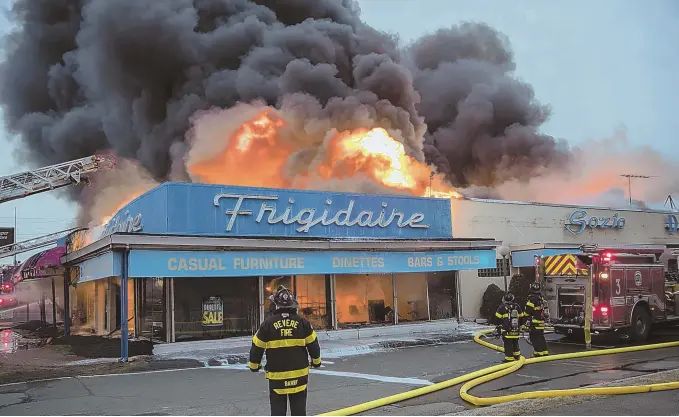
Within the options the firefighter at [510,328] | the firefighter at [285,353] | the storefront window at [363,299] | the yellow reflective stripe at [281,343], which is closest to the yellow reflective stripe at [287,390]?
the firefighter at [285,353]

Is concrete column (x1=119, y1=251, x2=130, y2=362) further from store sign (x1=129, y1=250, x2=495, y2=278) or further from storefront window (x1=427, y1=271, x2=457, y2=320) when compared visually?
storefront window (x1=427, y1=271, x2=457, y2=320)

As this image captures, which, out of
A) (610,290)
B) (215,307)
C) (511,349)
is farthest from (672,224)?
(215,307)

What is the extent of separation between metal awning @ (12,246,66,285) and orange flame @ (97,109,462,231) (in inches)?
237

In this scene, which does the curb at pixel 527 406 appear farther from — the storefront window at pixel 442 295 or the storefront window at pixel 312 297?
the storefront window at pixel 442 295

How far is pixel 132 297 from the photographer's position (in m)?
17.4

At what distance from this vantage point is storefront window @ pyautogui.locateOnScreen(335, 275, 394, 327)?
17609 mm

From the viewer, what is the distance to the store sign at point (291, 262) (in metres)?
13.4

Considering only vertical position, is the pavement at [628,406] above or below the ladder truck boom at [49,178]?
below

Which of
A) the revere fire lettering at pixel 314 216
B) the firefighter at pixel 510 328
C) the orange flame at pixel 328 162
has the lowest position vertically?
the firefighter at pixel 510 328

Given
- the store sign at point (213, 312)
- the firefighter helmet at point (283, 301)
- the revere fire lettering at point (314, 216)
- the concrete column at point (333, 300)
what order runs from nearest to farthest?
the firefighter helmet at point (283, 301) < the store sign at point (213, 312) < the revere fire lettering at point (314, 216) < the concrete column at point (333, 300)

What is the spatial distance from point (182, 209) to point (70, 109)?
78.6 feet

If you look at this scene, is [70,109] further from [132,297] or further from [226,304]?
[226,304]

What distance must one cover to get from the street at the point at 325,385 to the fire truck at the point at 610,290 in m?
1.64

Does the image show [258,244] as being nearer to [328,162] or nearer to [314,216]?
[314,216]
